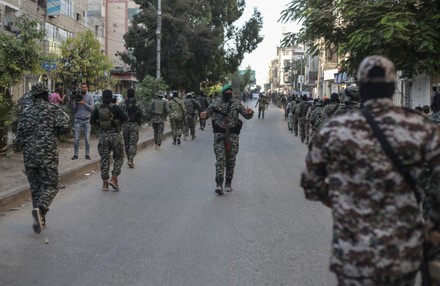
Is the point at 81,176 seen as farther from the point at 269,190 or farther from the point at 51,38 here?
the point at 51,38

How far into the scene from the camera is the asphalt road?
5.19 m

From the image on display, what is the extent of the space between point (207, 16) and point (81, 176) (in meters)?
33.2

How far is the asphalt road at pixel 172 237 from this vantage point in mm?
5188

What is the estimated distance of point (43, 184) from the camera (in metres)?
6.89

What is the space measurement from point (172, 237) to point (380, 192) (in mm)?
4184

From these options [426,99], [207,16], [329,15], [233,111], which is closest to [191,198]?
[233,111]

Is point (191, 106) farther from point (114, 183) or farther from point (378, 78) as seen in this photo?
point (378, 78)

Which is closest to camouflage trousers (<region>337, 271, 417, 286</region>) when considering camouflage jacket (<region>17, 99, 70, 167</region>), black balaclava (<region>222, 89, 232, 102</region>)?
camouflage jacket (<region>17, 99, 70, 167</region>)

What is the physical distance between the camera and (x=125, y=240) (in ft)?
21.3

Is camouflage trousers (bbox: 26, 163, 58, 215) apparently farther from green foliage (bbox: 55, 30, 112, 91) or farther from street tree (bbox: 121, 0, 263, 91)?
street tree (bbox: 121, 0, 263, 91)

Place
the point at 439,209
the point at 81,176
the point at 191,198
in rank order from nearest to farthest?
the point at 439,209 < the point at 191,198 < the point at 81,176

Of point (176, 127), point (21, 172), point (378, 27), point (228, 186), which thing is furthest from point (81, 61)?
point (228, 186)

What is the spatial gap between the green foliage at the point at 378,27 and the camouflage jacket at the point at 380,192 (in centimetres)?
1043

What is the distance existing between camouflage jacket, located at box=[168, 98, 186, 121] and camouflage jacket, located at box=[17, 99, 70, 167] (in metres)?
11.4
